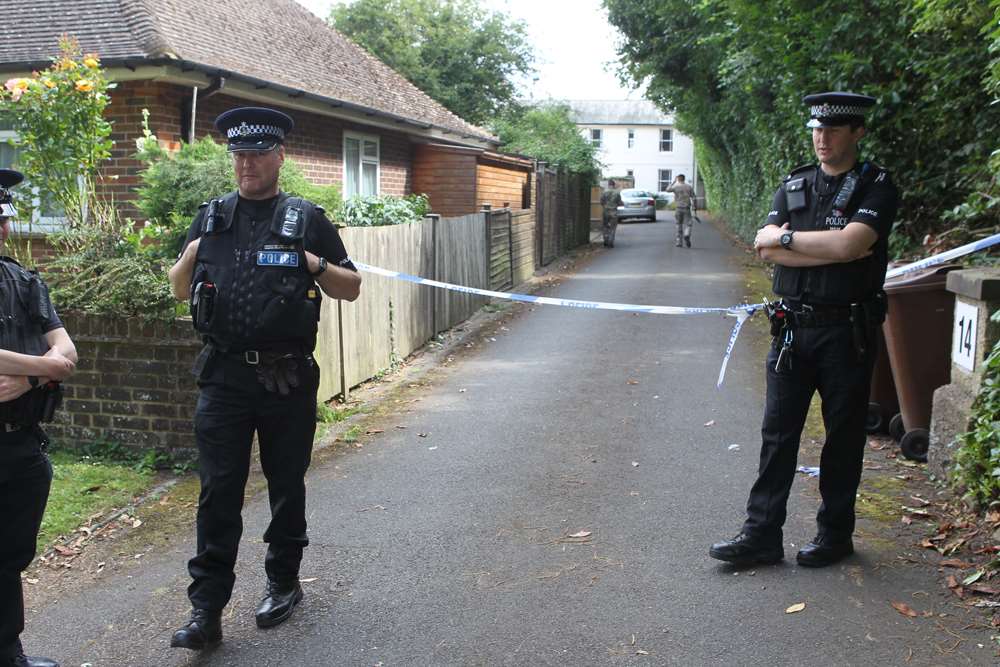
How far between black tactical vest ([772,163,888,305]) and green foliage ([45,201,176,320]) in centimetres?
410

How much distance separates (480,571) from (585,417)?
3.31 meters

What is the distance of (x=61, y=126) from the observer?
733 cm

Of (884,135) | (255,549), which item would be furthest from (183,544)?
(884,135)

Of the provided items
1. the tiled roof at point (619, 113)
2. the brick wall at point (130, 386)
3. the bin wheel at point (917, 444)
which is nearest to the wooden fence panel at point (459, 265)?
the brick wall at point (130, 386)

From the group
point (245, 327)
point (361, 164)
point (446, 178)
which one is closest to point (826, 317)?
point (245, 327)

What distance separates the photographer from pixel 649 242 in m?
30.3

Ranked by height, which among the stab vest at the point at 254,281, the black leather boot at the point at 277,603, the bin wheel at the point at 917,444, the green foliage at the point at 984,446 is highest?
the stab vest at the point at 254,281

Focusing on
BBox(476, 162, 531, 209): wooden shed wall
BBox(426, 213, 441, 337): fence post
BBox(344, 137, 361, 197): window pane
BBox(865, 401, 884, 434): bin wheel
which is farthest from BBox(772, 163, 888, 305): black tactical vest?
BBox(476, 162, 531, 209): wooden shed wall

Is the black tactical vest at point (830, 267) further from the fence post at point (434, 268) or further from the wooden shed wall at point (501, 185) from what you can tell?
the wooden shed wall at point (501, 185)

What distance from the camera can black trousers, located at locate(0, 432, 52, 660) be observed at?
3379mm

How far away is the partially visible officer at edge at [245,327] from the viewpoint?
12.6ft

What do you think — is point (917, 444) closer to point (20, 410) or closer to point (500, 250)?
point (20, 410)

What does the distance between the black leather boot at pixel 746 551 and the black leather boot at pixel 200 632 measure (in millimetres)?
2258

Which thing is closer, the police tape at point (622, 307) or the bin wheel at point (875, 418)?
the police tape at point (622, 307)
